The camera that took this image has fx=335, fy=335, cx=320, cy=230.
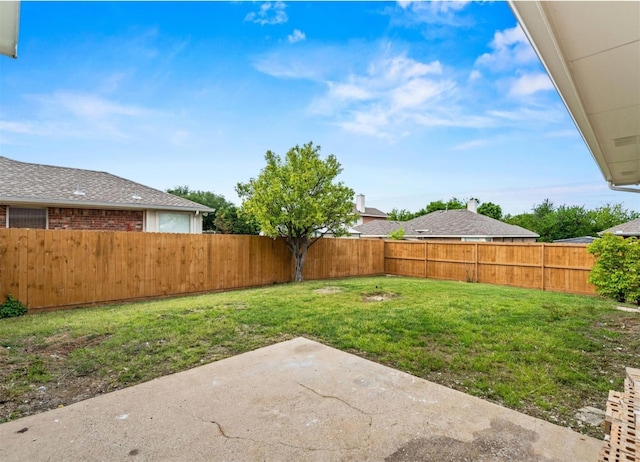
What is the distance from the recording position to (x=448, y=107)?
1220 cm

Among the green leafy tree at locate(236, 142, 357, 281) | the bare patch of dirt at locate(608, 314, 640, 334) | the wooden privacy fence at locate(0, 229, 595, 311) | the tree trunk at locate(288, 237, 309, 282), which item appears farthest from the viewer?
the tree trunk at locate(288, 237, 309, 282)

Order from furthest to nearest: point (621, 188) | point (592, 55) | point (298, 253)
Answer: point (298, 253) → point (621, 188) → point (592, 55)

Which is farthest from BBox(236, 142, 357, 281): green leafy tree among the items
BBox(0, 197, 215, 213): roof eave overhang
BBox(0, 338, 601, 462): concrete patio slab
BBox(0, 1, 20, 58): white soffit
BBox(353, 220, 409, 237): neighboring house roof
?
BBox(353, 220, 409, 237): neighboring house roof

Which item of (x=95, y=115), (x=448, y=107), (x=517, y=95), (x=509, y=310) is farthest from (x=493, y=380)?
(x=95, y=115)

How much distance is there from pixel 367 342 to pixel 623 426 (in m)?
2.91

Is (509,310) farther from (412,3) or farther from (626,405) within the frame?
(412,3)

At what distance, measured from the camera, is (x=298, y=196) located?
34.1 ft

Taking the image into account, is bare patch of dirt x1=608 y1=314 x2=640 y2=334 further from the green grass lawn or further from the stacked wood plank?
the stacked wood plank

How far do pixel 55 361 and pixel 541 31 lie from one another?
5.38m

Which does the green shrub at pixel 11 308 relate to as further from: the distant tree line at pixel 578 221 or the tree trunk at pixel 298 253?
the distant tree line at pixel 578 221

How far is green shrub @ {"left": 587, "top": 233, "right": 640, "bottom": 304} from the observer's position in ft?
26.8

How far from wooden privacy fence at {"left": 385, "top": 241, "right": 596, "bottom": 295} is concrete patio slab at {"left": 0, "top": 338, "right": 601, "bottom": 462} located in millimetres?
9311

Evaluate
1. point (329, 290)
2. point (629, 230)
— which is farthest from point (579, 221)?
point (329, 290)

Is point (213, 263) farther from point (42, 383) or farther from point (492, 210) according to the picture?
point (492, 210)
